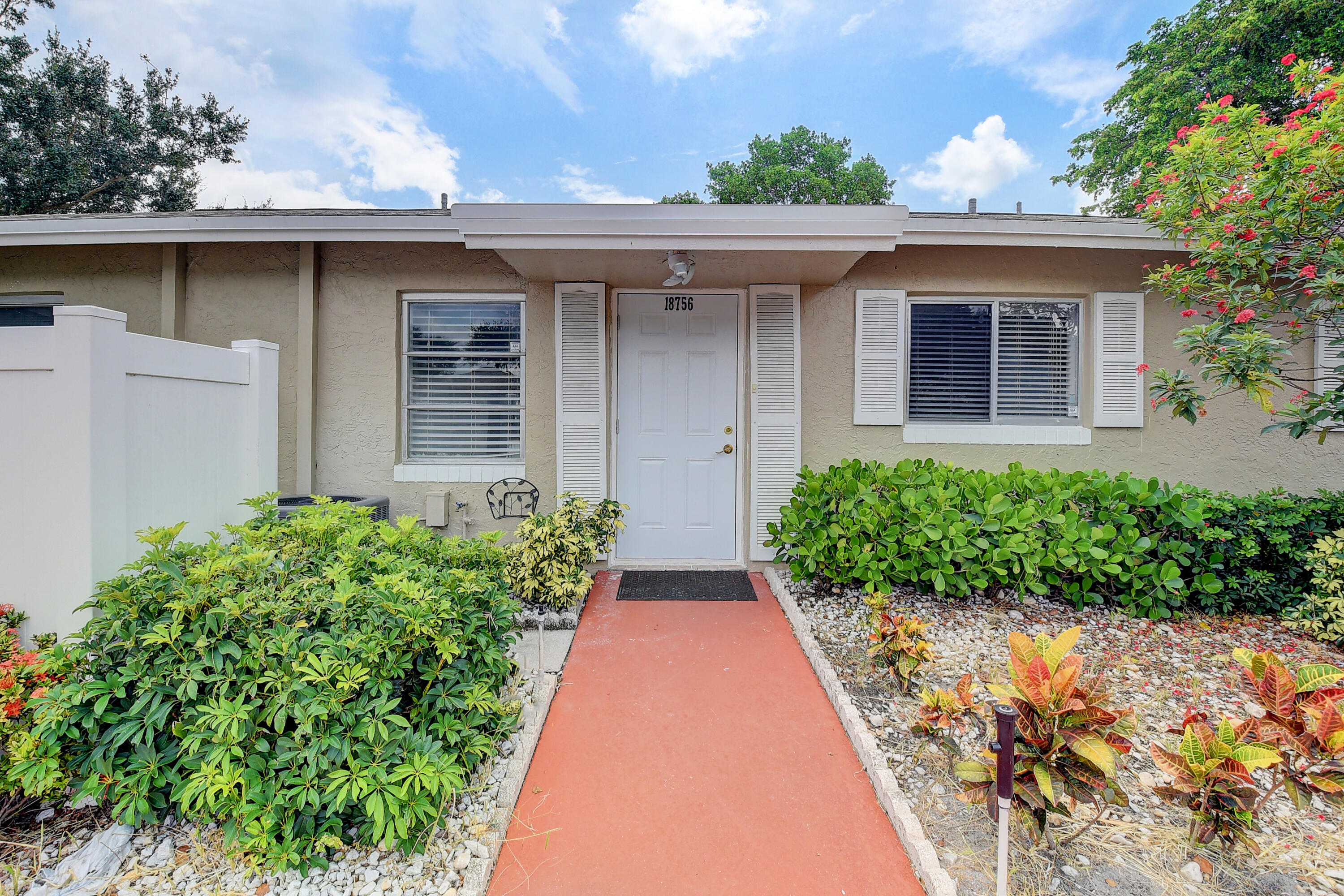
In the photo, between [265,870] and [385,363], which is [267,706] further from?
[385,363]

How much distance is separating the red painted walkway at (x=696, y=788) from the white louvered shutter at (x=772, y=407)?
1.33m

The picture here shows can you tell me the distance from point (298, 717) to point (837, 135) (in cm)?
2427

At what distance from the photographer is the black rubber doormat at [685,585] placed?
3.82 meters

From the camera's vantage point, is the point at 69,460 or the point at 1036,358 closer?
the point at 69,460

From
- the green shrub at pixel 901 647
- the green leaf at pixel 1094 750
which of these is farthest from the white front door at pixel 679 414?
the green leaf at pixel 1094 750

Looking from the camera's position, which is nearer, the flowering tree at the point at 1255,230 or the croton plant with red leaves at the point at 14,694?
the croton plant with red leaves at the point at 14,694

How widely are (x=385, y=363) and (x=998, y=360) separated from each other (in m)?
4.93

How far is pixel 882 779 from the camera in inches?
76.7

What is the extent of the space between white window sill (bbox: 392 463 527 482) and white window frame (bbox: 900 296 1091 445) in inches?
→ 125

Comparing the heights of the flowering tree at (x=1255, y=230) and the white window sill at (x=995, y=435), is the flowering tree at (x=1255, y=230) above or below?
above

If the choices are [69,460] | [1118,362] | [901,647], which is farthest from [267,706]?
[1118,362]

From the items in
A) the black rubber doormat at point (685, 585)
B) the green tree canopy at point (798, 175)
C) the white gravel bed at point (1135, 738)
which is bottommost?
the white gravel bed at point (1135, 738)

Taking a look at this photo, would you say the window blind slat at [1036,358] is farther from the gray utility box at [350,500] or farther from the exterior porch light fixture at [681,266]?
the gray utility box at [350,500]

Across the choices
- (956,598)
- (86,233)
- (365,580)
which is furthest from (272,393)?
(956,598)
